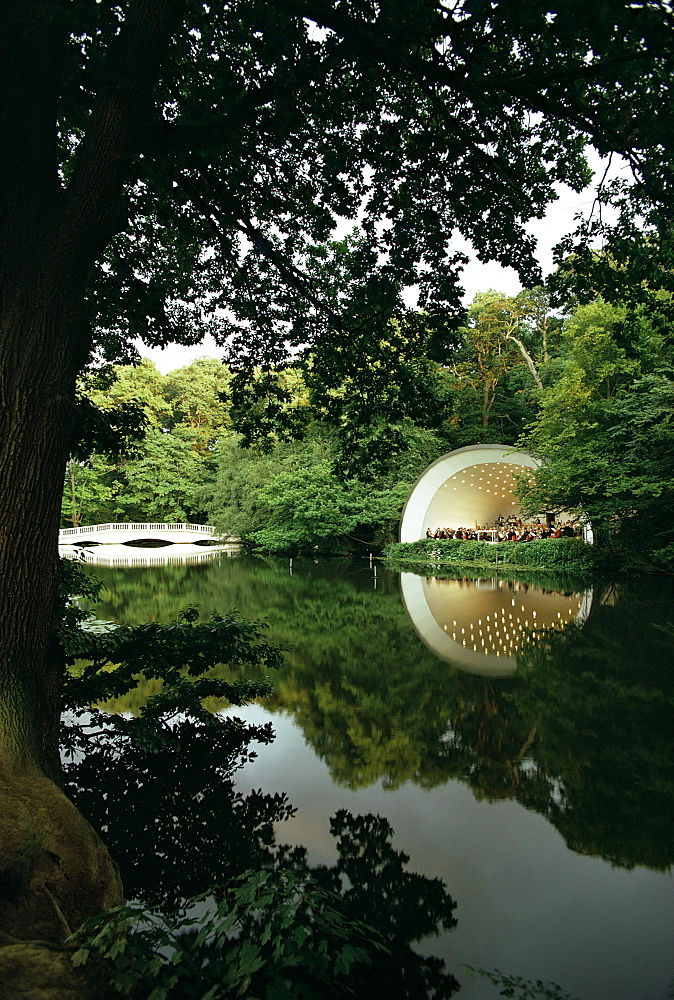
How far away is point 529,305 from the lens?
3844cm

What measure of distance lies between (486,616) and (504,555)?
12075 millimetres

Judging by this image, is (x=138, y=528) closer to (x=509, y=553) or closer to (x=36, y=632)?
(x=509, y=553)

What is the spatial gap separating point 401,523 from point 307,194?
23.7 meters

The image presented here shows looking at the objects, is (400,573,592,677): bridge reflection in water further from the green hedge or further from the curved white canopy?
the curved white canopy

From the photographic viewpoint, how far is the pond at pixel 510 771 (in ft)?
9.32

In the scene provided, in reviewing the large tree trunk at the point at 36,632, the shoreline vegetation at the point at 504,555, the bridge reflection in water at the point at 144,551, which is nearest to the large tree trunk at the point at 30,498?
the large tree trunk at the point at 36,632

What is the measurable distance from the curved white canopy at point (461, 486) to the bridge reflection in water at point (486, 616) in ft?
32.9

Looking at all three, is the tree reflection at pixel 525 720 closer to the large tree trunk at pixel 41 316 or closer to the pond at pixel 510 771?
the pond at pixel 510 771

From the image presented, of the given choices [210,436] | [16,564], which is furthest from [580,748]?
[210,436]

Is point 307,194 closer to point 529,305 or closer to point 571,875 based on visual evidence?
point 571,875

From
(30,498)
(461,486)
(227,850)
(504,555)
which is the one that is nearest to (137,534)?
(461,486)

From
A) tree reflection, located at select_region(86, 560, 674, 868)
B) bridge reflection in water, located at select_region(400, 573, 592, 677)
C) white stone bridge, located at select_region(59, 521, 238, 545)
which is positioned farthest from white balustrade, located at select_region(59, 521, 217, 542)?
tree reflection, located at select_region(86, 560, 674, 868)

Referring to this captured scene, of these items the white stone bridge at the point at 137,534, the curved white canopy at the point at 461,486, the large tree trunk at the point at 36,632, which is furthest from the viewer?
the white stone bridge at the point at 137,534

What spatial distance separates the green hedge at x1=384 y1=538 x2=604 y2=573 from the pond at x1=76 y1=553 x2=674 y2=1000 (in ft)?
31.4
